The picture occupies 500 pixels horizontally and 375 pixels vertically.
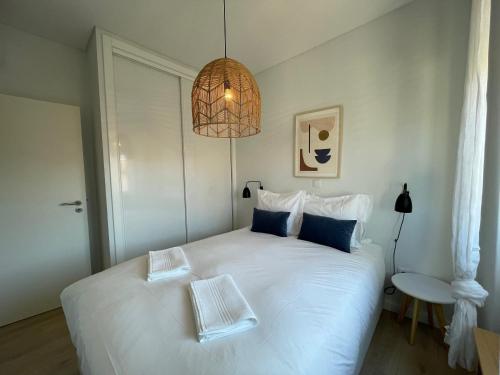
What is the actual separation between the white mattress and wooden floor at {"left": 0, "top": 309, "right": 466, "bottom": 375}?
1.46 ft

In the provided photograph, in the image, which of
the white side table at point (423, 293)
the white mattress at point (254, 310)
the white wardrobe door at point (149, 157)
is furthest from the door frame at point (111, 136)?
the white side table at point (423, 293)

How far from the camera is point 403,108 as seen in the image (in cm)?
181

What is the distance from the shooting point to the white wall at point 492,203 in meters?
1.22

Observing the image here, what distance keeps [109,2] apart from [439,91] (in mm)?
2796

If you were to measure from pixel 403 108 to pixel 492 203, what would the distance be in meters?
0.98

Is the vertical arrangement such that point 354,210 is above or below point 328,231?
above

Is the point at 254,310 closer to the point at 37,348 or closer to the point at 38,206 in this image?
the point at 37,348

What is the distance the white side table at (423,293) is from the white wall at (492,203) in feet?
0.65

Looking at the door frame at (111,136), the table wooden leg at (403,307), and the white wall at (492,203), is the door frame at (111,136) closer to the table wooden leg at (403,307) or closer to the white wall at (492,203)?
the table wooden leg at (403,307)

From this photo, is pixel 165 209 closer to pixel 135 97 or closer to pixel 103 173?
pixel 103 173

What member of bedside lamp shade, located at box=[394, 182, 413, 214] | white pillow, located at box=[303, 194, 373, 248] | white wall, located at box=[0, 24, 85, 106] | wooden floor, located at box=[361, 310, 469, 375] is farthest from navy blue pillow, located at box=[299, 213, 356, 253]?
white wall, located at box=[0, 24, 85, 106]

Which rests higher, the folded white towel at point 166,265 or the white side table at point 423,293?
the folded white towel at point 166,265

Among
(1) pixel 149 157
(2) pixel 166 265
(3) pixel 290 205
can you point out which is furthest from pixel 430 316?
(1) pixel 149 157

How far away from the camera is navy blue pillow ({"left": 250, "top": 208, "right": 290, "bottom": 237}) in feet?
6.95
